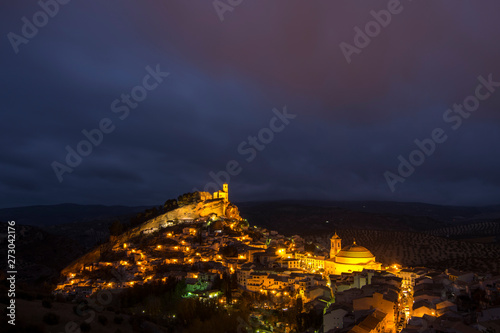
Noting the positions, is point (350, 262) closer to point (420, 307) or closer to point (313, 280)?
point (313, 280)

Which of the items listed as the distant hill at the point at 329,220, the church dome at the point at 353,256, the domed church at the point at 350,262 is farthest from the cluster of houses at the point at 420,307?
the distant hill at the point at 329,220

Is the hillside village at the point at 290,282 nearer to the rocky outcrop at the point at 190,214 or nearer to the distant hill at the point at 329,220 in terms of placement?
the rocky outcrop at the point at 190,214

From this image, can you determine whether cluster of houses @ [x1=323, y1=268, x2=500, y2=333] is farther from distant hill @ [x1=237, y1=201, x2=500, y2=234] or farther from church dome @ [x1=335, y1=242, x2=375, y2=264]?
distant hill @ [x1=237, y1=201, x2=500, y2=234]

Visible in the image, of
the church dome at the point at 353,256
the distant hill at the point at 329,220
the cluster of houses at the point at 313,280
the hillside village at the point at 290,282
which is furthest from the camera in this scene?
the distant hill at the point at 329,220

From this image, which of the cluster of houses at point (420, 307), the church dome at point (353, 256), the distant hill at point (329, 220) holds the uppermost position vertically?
the distant hill at point (329, 220)

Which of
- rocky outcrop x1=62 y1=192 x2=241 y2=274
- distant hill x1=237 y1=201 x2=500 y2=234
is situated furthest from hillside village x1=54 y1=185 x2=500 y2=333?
distant hill x1=237 y1=201 x2=500 y2=234

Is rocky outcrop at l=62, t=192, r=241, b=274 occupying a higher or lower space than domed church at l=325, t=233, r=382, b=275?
higher

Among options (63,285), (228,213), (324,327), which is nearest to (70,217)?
(228,213)

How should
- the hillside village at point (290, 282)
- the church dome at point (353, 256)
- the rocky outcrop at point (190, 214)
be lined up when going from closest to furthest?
the hillside village at point (290, 282)
the church dome at point (353, 256)
the rocky outcrop at point (190, 214)
